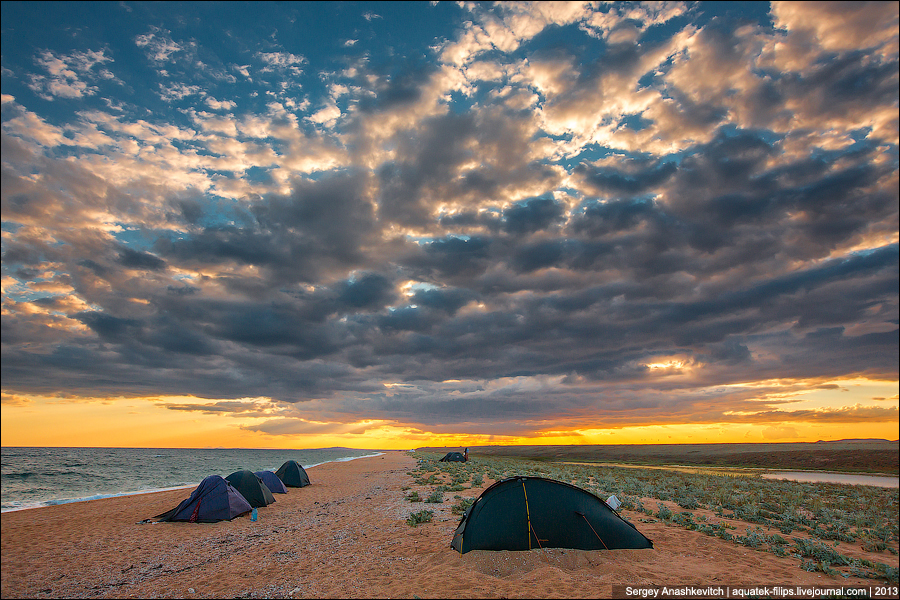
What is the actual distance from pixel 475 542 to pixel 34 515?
1004 inches

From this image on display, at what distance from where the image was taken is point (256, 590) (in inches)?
424

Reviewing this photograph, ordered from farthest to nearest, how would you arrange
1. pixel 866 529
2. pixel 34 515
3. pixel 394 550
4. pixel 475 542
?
1. pixel 34 515
2. pixel 866 529
3. pixel 394 550
4. pixel 475 542

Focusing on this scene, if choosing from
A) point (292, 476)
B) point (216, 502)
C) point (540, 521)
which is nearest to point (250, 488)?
point (216, 502)

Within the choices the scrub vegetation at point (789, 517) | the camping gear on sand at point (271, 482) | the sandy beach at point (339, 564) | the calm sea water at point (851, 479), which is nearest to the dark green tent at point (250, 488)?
the sandy beach at point (339, 564)

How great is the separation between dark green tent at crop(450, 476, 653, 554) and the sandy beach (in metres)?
0.31

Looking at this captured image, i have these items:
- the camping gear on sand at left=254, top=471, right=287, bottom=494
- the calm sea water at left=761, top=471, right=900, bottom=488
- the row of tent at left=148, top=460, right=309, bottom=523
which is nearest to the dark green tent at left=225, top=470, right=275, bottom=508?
the row of tent at left=148, top=460, right=309, bottom=523

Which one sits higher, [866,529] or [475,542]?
[475,542]

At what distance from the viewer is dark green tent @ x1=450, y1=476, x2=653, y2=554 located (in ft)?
40.0

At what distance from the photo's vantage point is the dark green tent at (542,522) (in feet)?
40.0

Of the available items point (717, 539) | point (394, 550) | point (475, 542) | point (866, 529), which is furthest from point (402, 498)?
point (866, 529)

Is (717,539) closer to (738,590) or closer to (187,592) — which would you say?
(738,590)

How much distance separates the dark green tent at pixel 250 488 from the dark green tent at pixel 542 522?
15951 millimetres

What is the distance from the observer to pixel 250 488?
23.8 meters

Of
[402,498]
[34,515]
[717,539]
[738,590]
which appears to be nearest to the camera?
[738,590]
